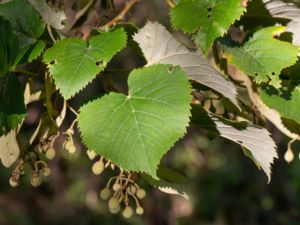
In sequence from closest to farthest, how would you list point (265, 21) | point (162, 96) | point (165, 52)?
point (162, 96) → point (165, 52) → point (265, 21)

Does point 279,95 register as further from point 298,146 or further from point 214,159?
point 214,159

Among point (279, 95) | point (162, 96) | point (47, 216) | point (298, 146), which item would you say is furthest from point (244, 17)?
point (47, 216)

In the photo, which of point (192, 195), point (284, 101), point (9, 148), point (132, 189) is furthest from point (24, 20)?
point (192, 195)

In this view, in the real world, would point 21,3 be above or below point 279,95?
above

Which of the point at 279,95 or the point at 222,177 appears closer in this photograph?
the point at 279,95

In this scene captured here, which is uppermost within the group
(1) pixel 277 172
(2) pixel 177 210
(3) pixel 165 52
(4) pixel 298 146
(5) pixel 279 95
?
(3) pixel 165 52

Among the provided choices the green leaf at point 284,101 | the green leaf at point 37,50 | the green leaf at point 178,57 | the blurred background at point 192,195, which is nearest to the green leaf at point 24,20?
the green leaf at point 37,50

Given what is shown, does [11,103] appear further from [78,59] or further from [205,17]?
[205,17]

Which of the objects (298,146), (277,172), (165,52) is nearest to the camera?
(165,52)
